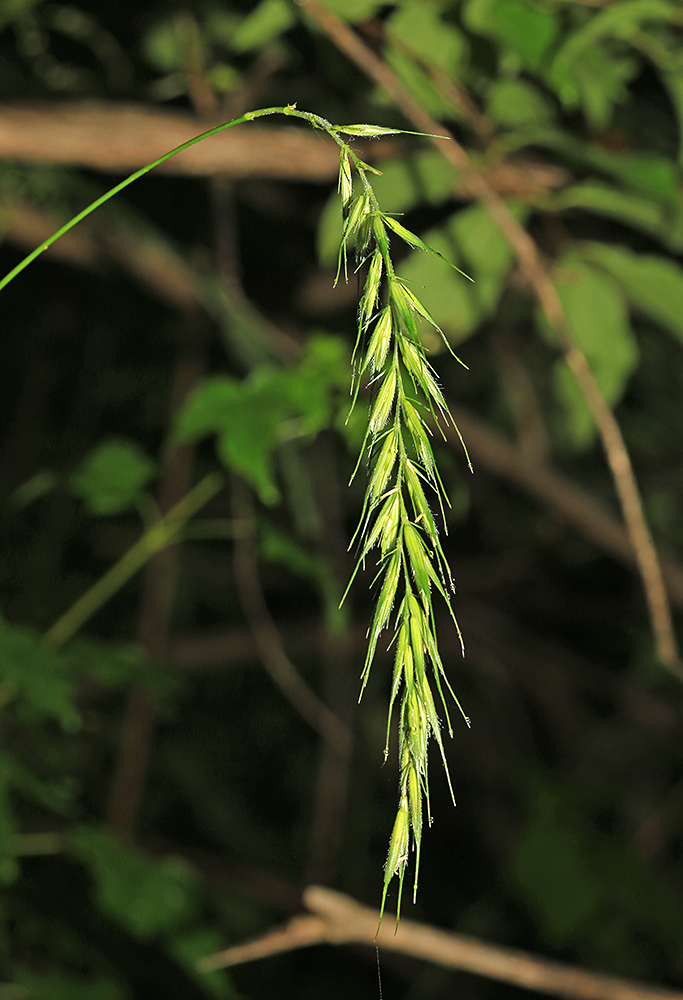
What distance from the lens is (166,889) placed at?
2.37ft

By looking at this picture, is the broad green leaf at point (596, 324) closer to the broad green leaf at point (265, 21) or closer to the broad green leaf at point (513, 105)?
the broad green leaf at point (513, 105)

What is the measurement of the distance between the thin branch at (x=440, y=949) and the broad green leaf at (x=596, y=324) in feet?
1.71

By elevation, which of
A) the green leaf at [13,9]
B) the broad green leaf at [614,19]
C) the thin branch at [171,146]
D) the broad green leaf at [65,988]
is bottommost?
the broad green leaf at [65,988]

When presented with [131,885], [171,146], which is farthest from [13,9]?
[131,885]

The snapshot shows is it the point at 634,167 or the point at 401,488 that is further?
the point at 634,167

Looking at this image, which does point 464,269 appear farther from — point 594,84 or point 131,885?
point 131,885

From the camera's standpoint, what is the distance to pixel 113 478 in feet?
2.48

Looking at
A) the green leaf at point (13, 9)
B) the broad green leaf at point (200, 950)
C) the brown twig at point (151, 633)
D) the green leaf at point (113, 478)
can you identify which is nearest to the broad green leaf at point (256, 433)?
the green leaf at point (113, 478)

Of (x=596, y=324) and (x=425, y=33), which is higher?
(x=425, y=33)

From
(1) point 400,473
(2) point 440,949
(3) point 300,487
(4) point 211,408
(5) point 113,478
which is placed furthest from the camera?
(3) point 300,487

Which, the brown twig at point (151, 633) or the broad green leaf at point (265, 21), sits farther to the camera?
the brown twig at point (151, 633)

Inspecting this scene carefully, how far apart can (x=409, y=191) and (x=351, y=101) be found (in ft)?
1.18

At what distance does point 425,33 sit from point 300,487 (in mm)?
446

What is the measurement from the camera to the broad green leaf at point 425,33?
0.72 meters
